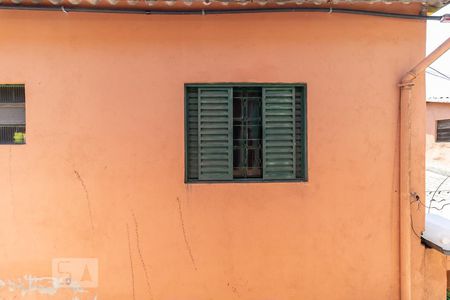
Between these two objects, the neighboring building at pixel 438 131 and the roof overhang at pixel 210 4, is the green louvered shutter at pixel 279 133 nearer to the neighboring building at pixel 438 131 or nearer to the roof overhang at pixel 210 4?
the roof overhang at pixel 210 4

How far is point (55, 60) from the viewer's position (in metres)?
3.43

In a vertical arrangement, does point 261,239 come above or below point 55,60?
below

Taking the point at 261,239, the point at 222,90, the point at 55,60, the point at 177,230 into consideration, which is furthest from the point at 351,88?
the point at 55,60

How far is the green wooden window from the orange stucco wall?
14cm

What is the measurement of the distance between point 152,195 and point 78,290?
4.91ft

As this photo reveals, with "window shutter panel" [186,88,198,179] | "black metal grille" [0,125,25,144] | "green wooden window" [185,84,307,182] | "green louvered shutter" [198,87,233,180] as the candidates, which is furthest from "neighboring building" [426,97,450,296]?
"black metal grille" [0,125,25,144]

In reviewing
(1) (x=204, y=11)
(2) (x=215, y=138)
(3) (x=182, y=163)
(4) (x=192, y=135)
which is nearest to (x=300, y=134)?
(2) (x=215, y=138)

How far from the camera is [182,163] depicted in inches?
136

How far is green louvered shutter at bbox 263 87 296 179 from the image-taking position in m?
3.53

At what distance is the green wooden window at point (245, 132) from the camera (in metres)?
3.51

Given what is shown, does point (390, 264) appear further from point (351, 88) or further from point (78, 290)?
point (78, 290)

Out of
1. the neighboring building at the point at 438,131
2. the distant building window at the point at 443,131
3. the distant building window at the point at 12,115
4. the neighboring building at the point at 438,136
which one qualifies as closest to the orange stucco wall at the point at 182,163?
the distant building window at the point at 12,115

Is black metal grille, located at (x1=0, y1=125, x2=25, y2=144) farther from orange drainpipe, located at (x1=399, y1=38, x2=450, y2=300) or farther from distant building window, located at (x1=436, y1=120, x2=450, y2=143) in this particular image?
distant building window, located at (x1=436, y1=120, x2=450, y2=143)

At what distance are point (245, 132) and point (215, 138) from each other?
40cm
